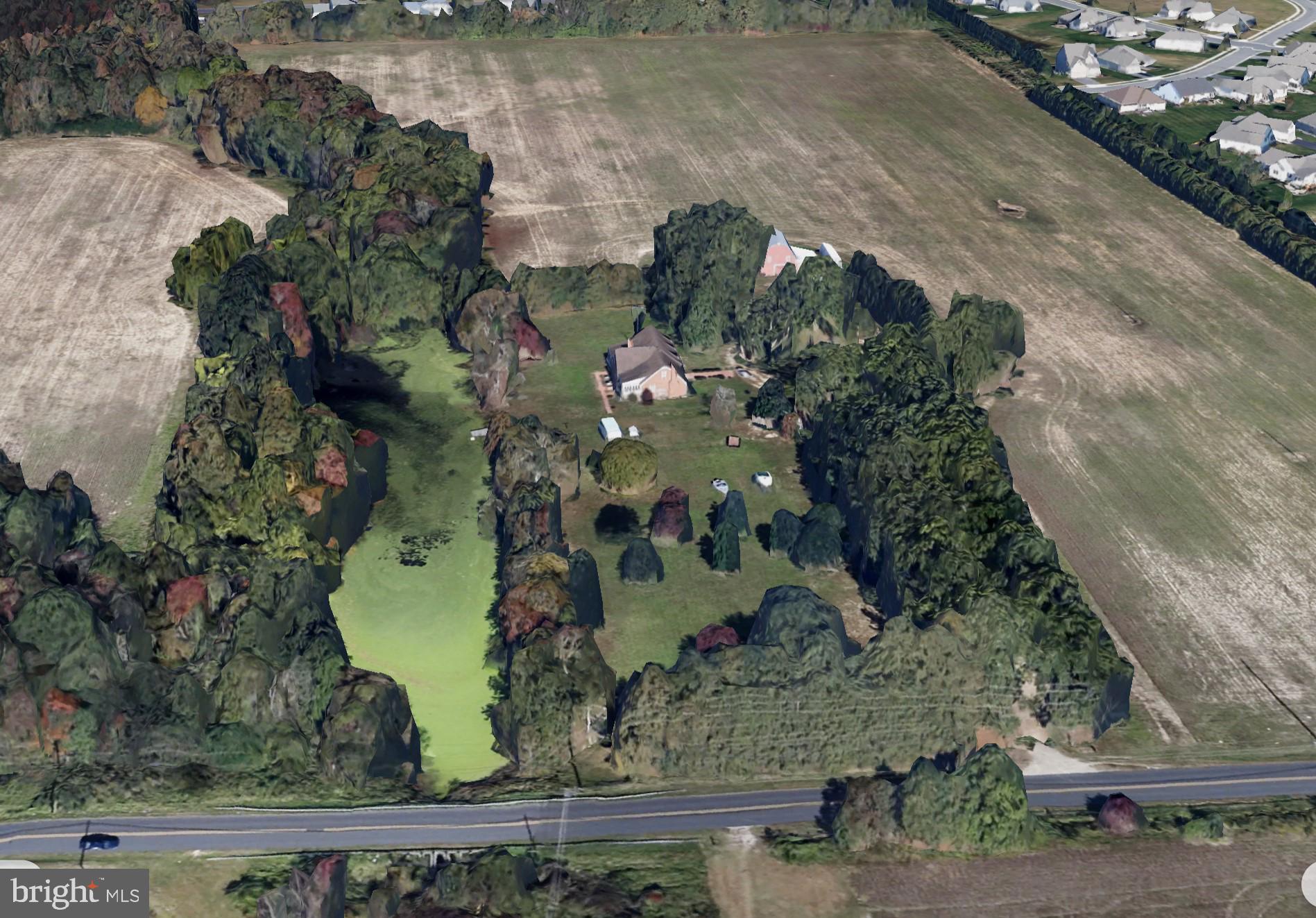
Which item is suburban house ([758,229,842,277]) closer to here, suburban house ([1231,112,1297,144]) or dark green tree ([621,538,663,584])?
dark green tree ([621,538,663,584])

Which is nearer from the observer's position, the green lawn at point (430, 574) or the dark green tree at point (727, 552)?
the green lawn at point (430, 574)

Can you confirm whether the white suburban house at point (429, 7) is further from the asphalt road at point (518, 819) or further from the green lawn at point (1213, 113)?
the asphalt road at point (518, 819)

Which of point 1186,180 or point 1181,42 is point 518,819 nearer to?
point 1186,180

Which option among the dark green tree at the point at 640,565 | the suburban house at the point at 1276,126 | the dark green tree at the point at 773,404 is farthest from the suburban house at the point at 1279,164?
the dark green tree at the point at 640,565

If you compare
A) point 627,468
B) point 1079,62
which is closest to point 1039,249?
point 1079,62

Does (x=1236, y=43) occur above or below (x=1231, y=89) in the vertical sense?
below

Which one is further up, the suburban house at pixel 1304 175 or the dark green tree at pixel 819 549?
the suburban house at pixel 1304 175
